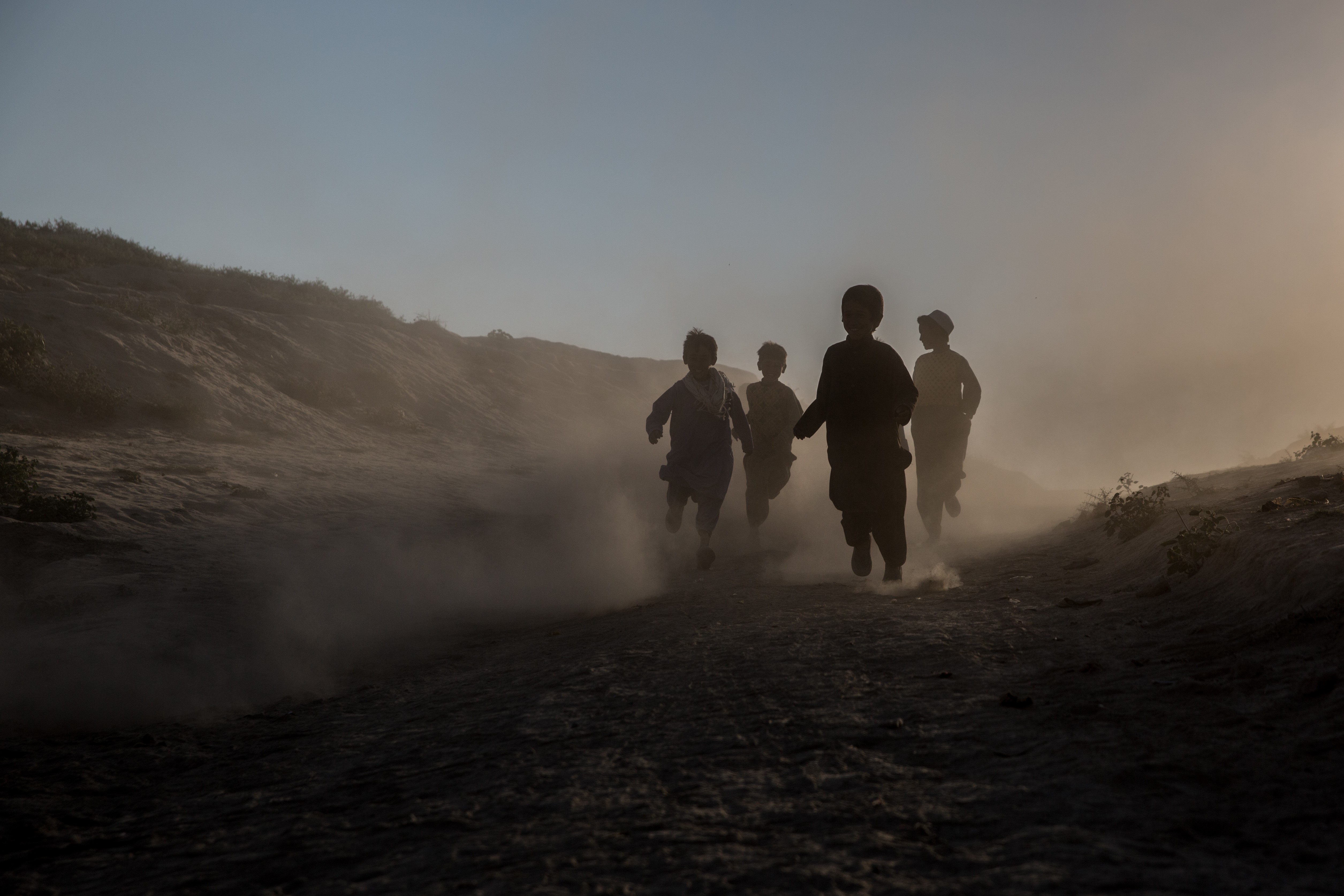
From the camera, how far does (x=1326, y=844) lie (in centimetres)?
202

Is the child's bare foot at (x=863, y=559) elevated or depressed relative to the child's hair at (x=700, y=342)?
depressed

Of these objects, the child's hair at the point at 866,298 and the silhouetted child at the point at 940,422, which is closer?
the child's hair at the point at 866,298

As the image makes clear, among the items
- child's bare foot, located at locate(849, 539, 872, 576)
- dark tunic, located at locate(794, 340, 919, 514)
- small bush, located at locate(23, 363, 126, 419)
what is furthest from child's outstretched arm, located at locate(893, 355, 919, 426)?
small bush, located at locate(23, 363, 126, 419)

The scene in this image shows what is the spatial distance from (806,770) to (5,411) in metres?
14.8

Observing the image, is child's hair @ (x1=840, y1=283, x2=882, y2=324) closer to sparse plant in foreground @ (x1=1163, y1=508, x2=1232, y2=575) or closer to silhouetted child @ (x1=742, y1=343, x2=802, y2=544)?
sparse plant in foreground @ (x1=1163, y1=508, x2=1232, y2=575)

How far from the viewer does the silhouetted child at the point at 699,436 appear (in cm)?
895

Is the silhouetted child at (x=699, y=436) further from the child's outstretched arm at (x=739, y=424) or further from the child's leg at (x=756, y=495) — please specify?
the child's leg at (x=756, y=495)

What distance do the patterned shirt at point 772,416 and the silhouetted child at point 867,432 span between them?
343 cm

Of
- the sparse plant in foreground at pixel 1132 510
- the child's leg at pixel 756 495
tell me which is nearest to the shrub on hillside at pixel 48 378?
the child's leg at pixel 756 495

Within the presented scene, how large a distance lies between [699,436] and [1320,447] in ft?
23.3

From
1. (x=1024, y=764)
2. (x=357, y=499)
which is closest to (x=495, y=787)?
(x=1024, y=764)

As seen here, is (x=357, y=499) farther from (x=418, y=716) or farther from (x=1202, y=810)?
(x=1202, y=810)

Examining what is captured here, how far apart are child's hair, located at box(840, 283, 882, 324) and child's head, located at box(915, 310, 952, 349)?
3147 mm

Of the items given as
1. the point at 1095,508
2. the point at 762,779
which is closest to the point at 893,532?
the point at 1095,508
